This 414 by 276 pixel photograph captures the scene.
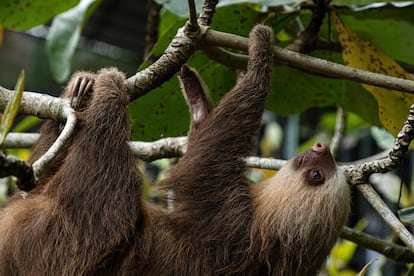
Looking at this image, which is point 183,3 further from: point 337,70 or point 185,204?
point 185,204

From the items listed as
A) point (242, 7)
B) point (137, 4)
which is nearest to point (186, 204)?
point (242, 7)

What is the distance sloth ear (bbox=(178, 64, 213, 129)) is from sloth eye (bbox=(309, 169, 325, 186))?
66 centimetres

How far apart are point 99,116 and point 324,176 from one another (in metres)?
1.25

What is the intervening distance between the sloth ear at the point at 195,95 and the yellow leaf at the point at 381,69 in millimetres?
787

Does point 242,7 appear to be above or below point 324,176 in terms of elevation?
above

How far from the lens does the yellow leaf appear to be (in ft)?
13.2

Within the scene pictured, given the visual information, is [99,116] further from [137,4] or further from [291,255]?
[137,4]

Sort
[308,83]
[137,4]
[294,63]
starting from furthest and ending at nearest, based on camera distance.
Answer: [137,4], [308,83], [294,63]

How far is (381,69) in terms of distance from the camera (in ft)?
13.6

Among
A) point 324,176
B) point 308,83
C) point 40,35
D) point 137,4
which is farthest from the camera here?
point 40,35

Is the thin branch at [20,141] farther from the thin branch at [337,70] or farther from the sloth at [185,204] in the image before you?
the thin branch at [337,70]

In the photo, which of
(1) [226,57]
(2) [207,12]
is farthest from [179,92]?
(2) [207,12]

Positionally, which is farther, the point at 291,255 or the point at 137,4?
the point at 137,4

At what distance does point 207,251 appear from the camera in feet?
12.7
